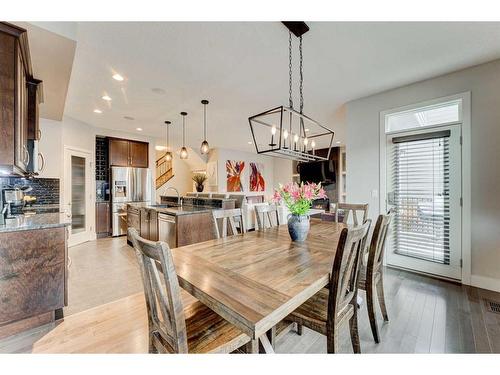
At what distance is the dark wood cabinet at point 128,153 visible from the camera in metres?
5.79

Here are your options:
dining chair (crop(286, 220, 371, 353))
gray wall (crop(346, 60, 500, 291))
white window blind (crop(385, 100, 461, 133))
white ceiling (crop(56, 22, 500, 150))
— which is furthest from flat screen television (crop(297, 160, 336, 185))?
dining chair (crop(286, 220, 371, 353))

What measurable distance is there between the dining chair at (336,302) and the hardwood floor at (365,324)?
19.5 inches

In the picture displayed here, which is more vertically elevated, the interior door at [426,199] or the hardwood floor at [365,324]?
the interior door at [426,199]

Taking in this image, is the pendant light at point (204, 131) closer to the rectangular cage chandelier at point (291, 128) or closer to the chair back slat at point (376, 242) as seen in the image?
the rectangular cage chandelier at point (291, 128)

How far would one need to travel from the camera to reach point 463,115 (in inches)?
108

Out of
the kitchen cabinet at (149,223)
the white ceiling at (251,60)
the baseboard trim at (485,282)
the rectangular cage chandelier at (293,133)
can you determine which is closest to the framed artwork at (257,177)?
the rectangular cage chandelier at (293,133)

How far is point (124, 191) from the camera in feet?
19.1

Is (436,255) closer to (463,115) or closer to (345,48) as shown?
(463,115)

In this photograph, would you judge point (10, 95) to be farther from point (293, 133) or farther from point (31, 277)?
point (293, 133)

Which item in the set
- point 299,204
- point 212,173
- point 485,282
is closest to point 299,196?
point 299,204

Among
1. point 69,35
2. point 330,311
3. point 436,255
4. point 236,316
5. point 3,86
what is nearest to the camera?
point 236,316

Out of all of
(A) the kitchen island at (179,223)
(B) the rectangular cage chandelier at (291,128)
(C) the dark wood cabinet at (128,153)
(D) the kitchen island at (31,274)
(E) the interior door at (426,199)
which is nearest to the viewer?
(D) the kitchen island at (31,274)
